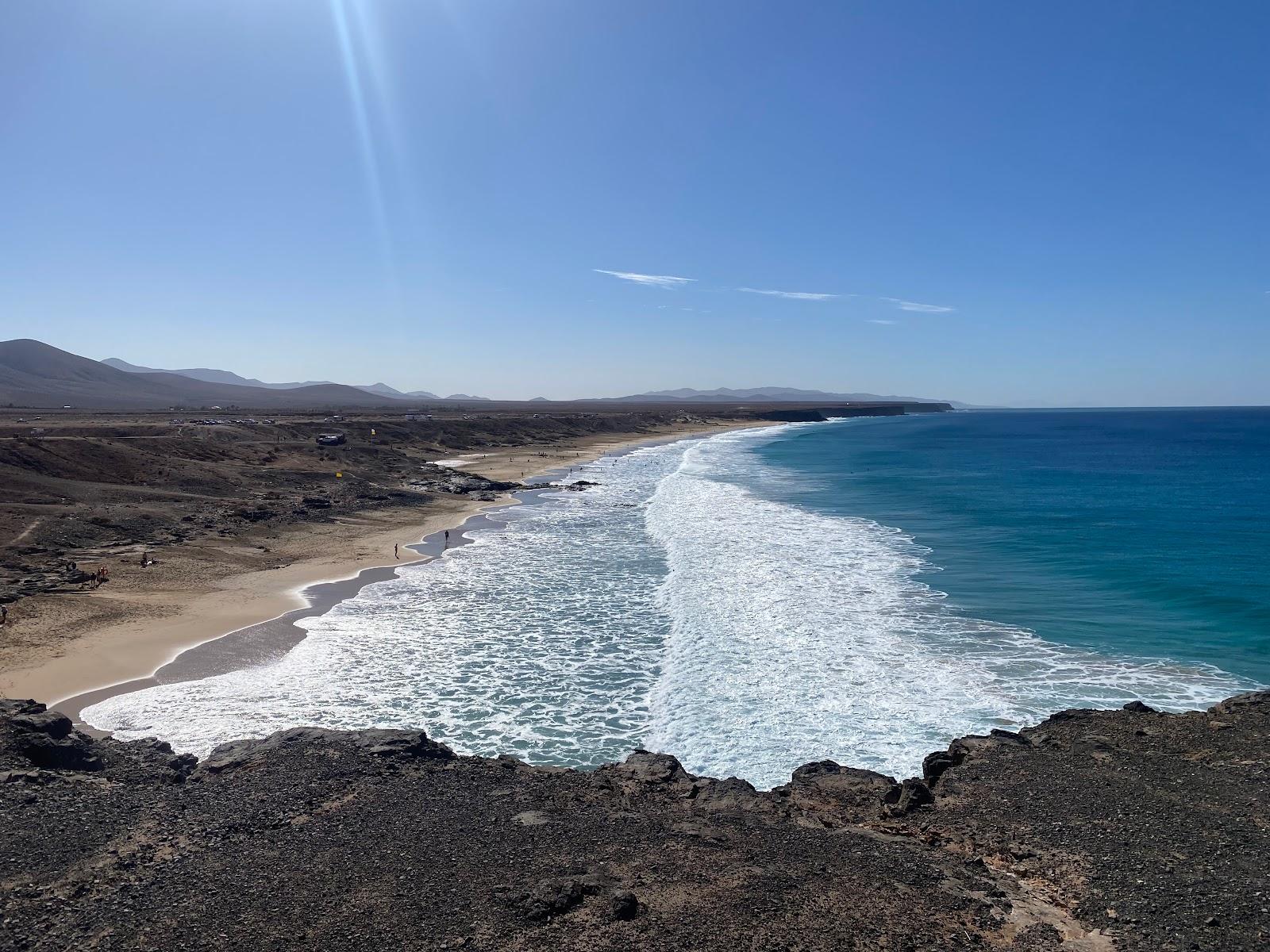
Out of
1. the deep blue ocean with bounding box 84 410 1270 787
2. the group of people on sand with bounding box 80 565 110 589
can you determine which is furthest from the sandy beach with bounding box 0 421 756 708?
the deep blue ocean with bounding box 84 410 1270 787

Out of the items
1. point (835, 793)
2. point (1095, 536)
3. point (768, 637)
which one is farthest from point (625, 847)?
point (1095, 536)

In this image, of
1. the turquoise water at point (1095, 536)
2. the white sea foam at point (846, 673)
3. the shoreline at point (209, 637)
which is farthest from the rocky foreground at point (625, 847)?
the turquoise water at point (1095, 536)

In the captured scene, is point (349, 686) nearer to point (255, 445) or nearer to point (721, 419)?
point (255, 445)

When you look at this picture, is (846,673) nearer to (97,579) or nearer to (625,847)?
(625,847)

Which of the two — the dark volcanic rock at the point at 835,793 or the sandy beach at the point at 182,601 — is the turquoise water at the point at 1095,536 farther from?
the sandy beach at the point at 182,601

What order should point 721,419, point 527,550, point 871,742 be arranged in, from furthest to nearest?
point 721,419 → point 527,550 → point 871,742

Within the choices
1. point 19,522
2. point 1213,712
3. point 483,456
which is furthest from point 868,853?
point 483,456
